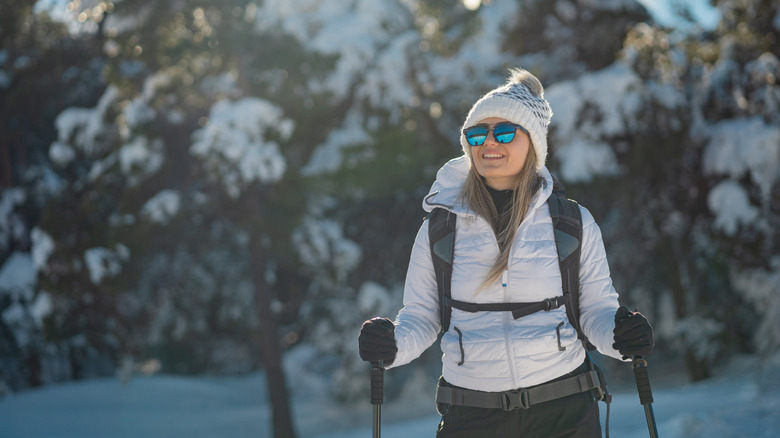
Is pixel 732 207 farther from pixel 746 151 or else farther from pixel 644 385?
pixel 644 385

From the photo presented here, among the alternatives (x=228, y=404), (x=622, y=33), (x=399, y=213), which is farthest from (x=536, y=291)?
(x=228, y=404)

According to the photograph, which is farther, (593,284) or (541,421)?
(593,284)

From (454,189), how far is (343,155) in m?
9.93

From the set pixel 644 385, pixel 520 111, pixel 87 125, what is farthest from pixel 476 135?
pixel 87 125

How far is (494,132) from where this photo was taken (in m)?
2.71

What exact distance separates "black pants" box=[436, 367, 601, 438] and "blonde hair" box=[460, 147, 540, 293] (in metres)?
0.42

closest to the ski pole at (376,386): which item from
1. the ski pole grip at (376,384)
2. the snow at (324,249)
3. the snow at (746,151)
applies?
the ski pole grip at (376,384)

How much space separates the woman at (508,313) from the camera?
246 cm

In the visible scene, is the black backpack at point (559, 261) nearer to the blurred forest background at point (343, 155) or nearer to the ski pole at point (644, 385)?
the ski pole at point (644, 385)

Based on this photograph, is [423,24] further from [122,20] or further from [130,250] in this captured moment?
[130,250]

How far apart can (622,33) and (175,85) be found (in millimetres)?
7617

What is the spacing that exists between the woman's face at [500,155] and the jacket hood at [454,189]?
0.08 m

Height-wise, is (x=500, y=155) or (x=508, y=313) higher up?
(x=500, y=155)

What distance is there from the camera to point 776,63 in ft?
31.9
